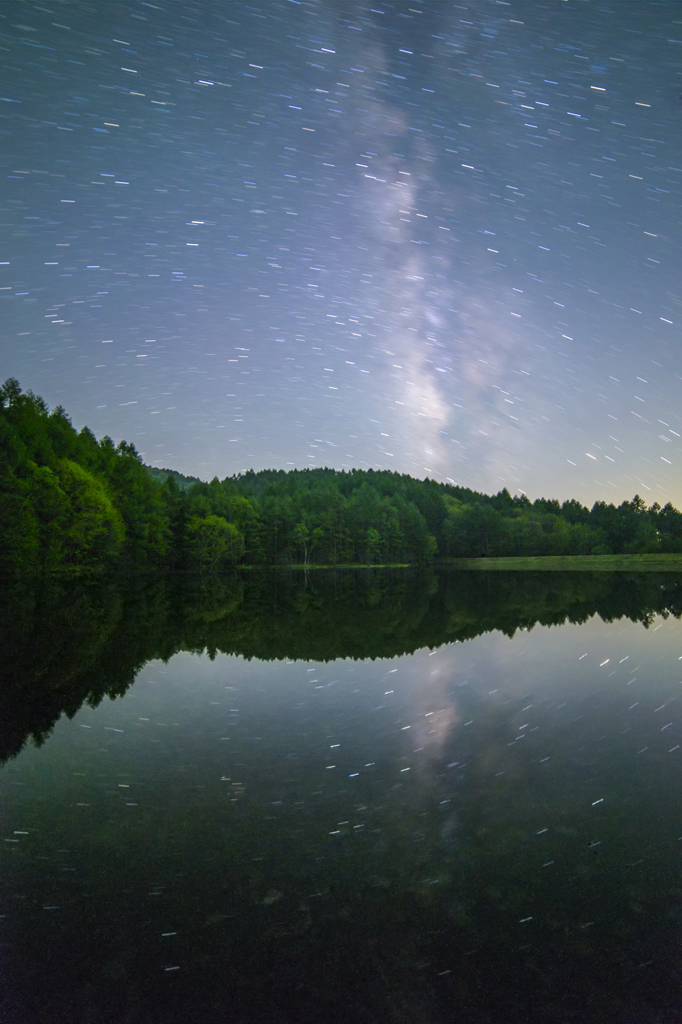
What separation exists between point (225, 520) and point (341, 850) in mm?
85388

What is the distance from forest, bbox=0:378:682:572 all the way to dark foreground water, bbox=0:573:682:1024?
4073cm

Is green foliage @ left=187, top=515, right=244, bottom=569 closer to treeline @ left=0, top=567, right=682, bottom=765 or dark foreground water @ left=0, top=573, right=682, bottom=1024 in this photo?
treeline @ left=0, top=567, right=682, bottom=765

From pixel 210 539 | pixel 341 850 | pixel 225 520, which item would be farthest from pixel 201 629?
pixel 225 520

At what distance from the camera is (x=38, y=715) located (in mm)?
7566

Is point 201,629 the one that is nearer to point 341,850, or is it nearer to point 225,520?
point 341,850

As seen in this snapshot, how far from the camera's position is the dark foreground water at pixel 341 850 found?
9.21 ft

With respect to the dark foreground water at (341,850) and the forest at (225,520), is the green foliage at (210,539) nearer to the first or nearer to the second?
the forest at (225,520)

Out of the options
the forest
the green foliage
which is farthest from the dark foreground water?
the green foliage

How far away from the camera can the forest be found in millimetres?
44438

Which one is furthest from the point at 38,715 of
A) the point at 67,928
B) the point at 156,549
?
the point at 156,549

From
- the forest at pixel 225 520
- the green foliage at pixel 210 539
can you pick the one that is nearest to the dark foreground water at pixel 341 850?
the forest at pixel 225 520

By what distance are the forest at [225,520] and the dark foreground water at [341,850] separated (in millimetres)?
40733

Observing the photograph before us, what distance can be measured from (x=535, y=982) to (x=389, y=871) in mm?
1231

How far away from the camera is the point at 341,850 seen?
13.5 feet
